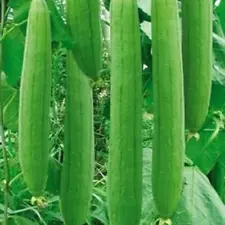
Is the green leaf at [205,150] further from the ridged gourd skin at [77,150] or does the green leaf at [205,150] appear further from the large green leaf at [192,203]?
Result: the ridged gourd skin at [77,150]

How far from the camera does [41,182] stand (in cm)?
131

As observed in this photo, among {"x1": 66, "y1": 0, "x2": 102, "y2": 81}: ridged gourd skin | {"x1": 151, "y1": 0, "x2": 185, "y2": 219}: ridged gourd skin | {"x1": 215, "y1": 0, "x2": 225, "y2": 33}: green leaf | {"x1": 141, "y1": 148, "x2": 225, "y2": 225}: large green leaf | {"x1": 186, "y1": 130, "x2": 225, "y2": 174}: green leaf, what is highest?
{"x1": 215, "y1": 0, "x2": 225, "y2": 33}: green leaf

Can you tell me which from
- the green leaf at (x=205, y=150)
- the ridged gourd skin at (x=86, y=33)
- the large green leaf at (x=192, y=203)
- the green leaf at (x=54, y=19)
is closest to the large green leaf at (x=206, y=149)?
the green leaf at (x=205, y=150)

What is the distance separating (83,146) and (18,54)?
50cm

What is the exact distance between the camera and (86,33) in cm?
139

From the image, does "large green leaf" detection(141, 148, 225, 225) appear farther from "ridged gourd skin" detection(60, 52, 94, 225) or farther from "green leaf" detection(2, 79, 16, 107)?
"ridged gourd skin" detection(60, 52, 94, 225)

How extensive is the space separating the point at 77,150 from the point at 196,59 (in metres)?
0.30

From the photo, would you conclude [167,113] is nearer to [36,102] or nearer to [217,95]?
[36,102]

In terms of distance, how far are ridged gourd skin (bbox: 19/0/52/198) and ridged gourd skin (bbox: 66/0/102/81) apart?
6 cm

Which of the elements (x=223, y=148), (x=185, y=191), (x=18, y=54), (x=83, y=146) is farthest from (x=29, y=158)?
(x=223, y=148)

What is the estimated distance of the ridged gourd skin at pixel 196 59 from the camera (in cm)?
137

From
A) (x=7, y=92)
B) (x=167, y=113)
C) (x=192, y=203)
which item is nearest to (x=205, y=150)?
(x=192, y=203)

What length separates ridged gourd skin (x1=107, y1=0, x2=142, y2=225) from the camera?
1.27 meters

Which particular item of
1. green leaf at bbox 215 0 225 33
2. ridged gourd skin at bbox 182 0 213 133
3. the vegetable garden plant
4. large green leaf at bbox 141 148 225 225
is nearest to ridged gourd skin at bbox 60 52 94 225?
the vegetable garden plant
